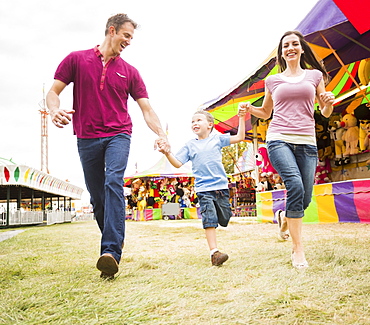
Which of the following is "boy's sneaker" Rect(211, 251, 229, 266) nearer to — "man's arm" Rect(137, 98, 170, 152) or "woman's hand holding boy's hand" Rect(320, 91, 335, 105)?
"man's arm" Rect(137, 98, 170, 152)

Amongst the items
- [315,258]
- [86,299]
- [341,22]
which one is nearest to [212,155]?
[315,258]

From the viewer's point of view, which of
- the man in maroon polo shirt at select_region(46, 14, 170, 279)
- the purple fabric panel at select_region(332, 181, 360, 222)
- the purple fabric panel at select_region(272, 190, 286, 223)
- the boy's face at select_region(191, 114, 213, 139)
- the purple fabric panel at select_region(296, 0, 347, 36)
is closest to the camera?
the man in maroon polo shirt at select_region(46, 14, 170, 279)

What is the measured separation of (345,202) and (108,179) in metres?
5.49

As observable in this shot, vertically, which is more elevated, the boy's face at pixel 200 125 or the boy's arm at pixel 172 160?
the boy's face at pixel 200 125

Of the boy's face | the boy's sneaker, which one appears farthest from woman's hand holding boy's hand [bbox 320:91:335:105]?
the boy's sneaker

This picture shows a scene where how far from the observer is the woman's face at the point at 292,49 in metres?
2.87

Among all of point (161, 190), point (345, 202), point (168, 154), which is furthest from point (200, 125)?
point (161, 190)

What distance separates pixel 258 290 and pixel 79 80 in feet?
6.04

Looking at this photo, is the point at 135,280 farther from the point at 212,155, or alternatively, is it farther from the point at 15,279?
the point at 212,155

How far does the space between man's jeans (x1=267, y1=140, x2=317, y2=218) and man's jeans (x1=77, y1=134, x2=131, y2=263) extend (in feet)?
3.60

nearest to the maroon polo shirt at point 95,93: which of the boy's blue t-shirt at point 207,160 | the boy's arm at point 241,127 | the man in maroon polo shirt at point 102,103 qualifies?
the man in maroon polo shirt at point 102,103

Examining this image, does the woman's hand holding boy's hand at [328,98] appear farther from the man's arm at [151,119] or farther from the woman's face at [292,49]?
the man's arm at [151,119]

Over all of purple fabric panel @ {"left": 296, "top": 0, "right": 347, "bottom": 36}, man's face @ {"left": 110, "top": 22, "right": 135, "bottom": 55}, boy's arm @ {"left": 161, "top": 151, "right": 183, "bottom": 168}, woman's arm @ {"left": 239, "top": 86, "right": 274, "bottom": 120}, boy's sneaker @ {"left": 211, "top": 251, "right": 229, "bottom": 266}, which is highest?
purple fabric panel @ {"left": 296, "top": 0, "right": 347, "bottom": 36}

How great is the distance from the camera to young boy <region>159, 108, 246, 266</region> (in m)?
3.06
